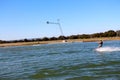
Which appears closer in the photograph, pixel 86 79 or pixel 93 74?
pixel 86 79

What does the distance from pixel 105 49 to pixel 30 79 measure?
30.8 metres

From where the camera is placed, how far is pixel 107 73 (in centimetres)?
2147

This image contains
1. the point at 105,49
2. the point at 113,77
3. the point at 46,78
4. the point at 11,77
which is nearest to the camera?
the point at 113,77

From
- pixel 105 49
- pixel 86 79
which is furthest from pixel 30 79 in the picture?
pixel 105 49

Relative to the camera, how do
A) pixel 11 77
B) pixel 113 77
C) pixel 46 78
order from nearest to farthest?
1. pixel 113 77
2. pixel 46 78
3. pixel 11 77

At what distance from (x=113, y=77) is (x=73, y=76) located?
117 inches

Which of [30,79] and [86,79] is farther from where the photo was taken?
[30,79]

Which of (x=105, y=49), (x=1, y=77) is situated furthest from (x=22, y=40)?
(x=1, y=77)

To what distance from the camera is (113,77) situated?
19641 mm

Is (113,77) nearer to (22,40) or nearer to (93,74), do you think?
(93,74)

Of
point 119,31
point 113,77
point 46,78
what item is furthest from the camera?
point 119,31

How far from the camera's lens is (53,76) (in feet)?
71.8

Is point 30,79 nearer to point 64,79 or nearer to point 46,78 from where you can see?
point 46,78

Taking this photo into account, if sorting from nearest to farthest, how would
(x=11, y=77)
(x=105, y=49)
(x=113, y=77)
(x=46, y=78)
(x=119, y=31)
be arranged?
(x=113, y=77)
(x=46, y=78)
(x=11, y=77)
(x=105, y=49)
(x=119, y=31)
